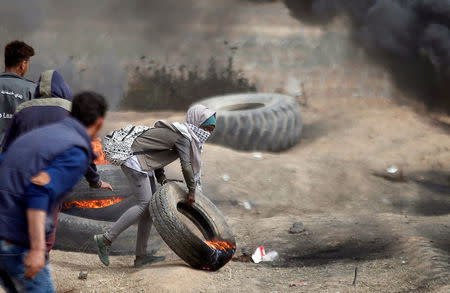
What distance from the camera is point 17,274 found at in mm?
2367

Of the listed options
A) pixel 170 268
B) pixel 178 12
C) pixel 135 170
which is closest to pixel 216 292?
pixel 170 268

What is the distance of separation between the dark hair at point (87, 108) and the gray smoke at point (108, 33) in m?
10.1

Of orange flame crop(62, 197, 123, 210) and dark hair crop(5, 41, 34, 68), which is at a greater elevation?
dark hair crop(5, 41, 34, 68)

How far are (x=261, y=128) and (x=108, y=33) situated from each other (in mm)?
10603

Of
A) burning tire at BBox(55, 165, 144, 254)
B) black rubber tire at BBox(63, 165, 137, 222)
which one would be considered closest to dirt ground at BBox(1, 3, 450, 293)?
burning tire at BBox(55, 165, 144, 254)

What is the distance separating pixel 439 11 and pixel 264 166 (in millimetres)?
6055

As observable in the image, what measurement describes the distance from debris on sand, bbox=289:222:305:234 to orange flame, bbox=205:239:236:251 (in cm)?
128

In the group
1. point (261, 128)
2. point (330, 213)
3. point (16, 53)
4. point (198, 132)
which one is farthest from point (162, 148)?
point (261, 128)

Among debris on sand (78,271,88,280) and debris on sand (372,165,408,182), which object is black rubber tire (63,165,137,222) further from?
debris on sand (372,165,408,182)

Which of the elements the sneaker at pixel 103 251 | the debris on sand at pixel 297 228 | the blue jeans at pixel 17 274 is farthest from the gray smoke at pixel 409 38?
the blue jeans at pixel 17 274

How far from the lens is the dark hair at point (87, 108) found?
2.45 metres

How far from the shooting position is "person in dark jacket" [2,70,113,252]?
3.58 metres

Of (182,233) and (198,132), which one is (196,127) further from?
(182,233)

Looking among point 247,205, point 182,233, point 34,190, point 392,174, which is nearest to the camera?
point 34,190
